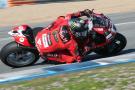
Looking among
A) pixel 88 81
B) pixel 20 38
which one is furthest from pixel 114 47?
pixel 88 81

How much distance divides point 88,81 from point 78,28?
335 cm

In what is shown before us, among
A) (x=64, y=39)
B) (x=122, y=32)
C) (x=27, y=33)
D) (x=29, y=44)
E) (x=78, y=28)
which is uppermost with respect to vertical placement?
(x=78, y=28)

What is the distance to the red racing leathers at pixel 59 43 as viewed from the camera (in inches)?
485

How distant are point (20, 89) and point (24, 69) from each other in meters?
3.15

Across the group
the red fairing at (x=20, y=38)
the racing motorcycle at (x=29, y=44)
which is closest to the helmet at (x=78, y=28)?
the racing motorcycle at (x=29, y=44)

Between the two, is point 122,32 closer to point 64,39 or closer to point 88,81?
point 64,39

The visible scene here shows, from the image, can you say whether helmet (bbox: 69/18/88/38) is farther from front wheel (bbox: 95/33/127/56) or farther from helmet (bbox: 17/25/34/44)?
helmet (bbox: 17/25/34/44)

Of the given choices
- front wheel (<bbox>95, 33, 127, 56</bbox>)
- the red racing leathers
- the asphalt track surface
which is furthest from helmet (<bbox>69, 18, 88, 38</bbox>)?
the asphalt track surface

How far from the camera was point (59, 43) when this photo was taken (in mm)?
12359

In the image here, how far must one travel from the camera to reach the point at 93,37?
12.5 metres

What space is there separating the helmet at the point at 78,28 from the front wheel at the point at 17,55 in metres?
1.11

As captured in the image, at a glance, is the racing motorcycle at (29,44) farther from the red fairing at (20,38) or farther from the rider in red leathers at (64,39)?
the rider in red leathers at (64,39)

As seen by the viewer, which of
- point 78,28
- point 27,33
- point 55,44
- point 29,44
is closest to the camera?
point 78,28

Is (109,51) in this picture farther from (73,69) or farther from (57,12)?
(57,12)
